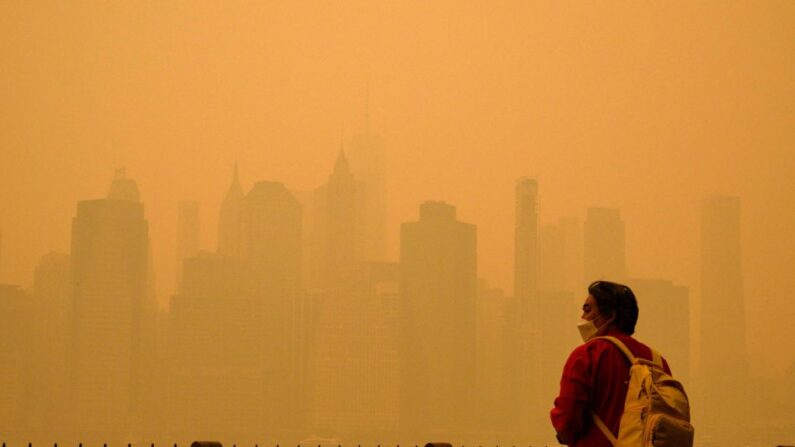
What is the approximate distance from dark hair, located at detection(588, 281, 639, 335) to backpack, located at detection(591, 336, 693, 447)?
22 centimetres

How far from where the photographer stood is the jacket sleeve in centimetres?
405

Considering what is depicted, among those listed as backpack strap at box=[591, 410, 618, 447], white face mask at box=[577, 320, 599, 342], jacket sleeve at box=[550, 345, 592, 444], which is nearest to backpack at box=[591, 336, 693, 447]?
backpack strap at box=[591, 410, 618, 447]

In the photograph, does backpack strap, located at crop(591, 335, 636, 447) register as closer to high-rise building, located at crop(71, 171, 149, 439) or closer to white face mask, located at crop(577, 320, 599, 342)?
white face mask, located at crop(577, 320, 599, 342)

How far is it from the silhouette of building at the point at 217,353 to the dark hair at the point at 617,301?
3275 inches

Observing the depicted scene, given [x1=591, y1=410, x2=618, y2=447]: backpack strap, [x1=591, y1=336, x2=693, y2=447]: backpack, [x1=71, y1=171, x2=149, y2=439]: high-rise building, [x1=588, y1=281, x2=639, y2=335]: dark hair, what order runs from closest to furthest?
[x1=591, y1=336, x2=693, y2=447]: backpack, [x1=591, y1=410, x2=618, y2=447]: backpack strap, [x1=588, y1=281, x2=639, y2=335]: dark hair, [x1=71, y1=171, x2=149, y2=439]: high-rise building

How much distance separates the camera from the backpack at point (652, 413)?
3.97 metres

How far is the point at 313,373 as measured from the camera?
91875 millimetres

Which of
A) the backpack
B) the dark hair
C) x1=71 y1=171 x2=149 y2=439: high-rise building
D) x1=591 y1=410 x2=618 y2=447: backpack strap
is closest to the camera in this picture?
the backpack

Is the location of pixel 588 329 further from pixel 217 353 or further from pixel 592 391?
pixel 217 353

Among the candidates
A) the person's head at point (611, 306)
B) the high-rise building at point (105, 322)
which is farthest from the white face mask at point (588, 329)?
the high-rise building at point (105, 322)

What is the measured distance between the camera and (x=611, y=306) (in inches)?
168

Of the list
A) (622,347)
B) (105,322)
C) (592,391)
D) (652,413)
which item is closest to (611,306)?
(622,347)

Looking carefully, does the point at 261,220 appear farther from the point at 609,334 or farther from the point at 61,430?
the point at 609,334

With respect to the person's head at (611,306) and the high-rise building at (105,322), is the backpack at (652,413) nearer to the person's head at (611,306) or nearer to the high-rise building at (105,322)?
the person's head at (611,306)
